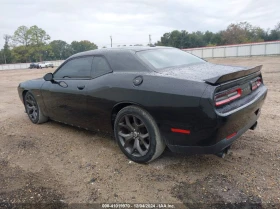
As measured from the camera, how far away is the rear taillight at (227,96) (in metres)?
2.50

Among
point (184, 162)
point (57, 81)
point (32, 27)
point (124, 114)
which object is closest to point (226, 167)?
point (184, 162)


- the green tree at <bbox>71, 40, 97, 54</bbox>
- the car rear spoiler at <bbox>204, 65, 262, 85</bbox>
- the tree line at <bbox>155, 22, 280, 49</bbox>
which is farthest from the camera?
the green tree at <bbox>71, 40, 97, 54</bbox>

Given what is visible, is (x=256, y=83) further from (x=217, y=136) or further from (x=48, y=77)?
(x=48, y=77)

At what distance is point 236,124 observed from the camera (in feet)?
8.67

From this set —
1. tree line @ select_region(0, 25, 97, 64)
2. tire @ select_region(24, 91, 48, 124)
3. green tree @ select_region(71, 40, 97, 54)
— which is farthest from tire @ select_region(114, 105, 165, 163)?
green tree @ select_region(71, 40, 97, 54)

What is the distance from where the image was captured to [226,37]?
61875mm

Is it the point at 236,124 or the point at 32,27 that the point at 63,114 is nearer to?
the point at 236,124

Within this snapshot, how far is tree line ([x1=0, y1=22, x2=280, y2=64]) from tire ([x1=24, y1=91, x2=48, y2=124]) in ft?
199

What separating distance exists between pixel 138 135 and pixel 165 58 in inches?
47.2

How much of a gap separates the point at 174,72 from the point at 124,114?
82cm

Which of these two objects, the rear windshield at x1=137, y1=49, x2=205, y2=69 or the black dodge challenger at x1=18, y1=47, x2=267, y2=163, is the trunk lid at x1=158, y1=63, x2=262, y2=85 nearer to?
the black dodge challenger at x1=18, y1=47, x2=267, y2=163

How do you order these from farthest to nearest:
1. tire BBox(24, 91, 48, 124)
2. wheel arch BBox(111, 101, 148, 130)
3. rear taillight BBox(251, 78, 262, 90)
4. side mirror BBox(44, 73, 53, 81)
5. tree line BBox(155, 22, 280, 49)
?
tree line BBox(155, 22, 280, 49) < tire BBox(24, 91, 48, 124) < side mirror BBox(44, 73, 53, 81) < rear taillight BBox(251, 78, 262, 90) < wheel arch BBox(111, 101, 148, 130)

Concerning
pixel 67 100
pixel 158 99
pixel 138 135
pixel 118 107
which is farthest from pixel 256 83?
pixel 67 100

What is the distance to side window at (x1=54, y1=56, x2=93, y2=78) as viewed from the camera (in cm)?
383
